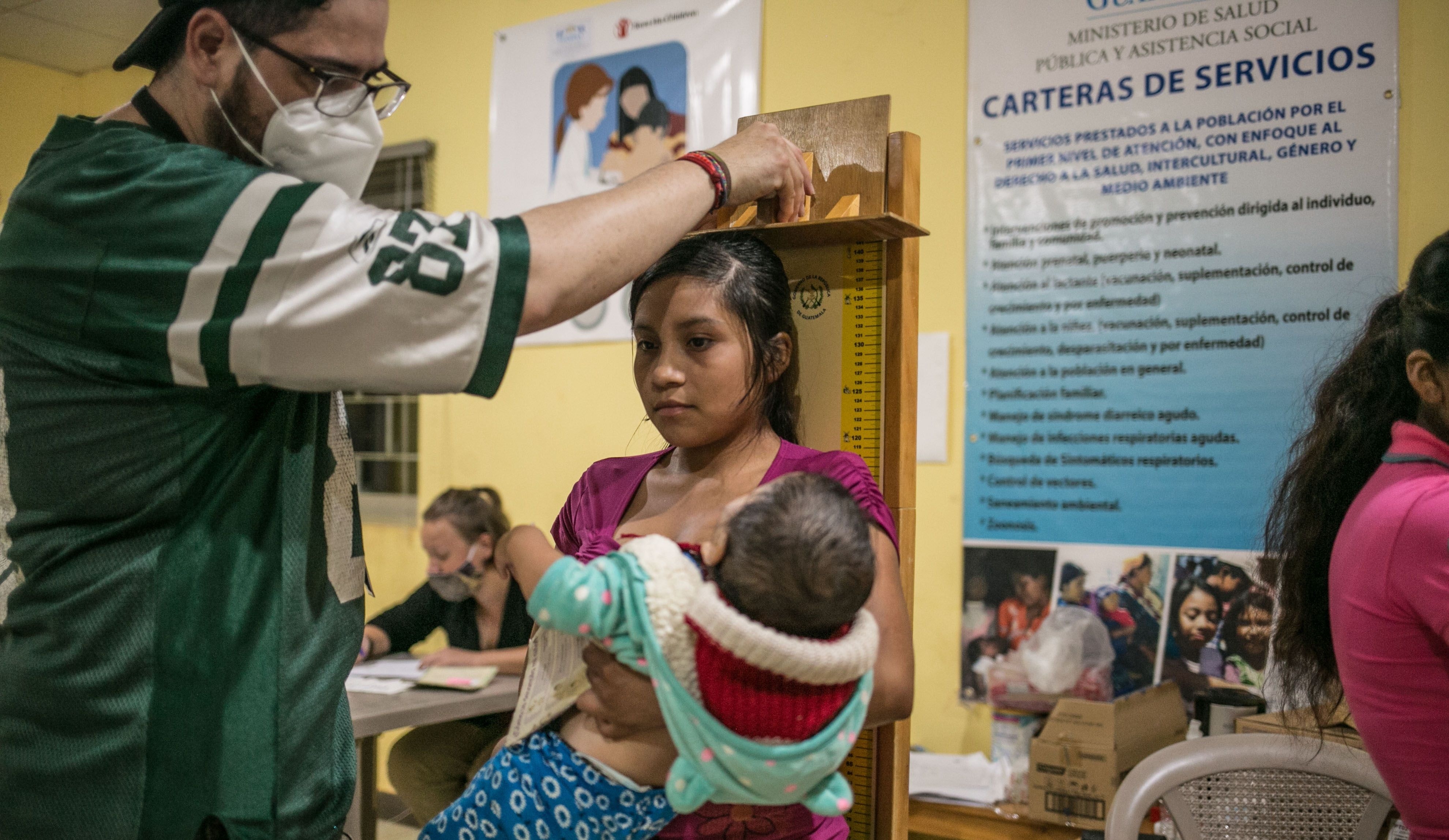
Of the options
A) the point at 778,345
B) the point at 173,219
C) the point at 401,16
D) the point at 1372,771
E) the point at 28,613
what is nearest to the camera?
the point at 173,219

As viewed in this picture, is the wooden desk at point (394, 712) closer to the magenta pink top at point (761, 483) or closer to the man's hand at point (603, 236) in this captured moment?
the magenta pink top at point (761, 483)

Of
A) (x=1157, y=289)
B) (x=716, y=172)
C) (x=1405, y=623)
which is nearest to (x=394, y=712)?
(x=716, y=172)

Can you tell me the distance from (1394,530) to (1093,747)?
55.9 inches

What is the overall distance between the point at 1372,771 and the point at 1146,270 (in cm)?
170

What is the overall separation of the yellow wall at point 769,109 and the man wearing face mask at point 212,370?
2.94 ft

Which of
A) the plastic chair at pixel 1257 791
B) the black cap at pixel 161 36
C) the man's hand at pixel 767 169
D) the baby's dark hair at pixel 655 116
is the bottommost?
the plastic chair at pixel 1257 791

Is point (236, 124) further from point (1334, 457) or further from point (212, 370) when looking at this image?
point (1334, 457)

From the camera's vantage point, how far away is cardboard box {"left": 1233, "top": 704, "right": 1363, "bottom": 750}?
2209 mm

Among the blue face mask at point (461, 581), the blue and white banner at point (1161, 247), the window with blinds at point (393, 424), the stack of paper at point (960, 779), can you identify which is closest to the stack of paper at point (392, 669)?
the blue face mask at point (461, 581)

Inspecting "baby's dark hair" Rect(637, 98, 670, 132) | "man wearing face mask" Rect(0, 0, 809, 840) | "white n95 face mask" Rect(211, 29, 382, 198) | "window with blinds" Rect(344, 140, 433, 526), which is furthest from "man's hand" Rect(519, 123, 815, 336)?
"window with blinds" Rect(344, 140, 433, 526)

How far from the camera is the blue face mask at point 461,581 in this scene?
3.94m

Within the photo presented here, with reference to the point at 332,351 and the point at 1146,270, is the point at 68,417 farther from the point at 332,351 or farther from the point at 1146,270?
the point at 1146,270

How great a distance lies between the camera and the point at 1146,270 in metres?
3.15

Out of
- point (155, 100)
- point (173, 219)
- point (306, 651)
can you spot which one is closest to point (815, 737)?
point (306, 651)
